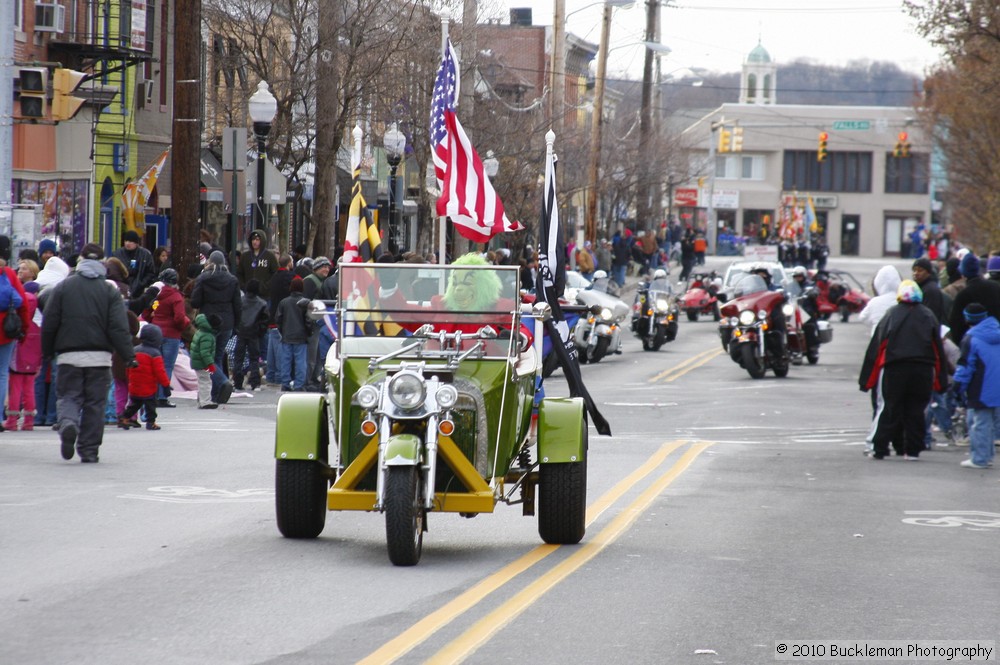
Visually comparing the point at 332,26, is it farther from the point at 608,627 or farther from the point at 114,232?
the point at 608,627

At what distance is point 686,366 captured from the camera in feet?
98.8

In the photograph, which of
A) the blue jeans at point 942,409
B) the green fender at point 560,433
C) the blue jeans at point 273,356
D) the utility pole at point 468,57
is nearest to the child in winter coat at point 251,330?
the blue jeans at point 273,356

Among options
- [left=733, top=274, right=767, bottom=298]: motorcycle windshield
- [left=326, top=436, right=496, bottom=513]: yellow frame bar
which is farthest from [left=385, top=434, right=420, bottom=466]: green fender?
[left=733, top=274, right=767, bottom=298]: motorcycle windshield

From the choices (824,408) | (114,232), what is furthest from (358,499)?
(114,232)

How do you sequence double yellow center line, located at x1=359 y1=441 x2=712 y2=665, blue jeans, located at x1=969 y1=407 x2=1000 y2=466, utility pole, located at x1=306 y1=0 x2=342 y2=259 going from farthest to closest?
1. utility pole, located at x1=306 y1=0 x2=342 y2=259
2. blue jeans, located at x1=969 y1=407 x2=1000 y2=466
3. double yellow center line, located at x1=359 y1=441 x2=712 y2=665

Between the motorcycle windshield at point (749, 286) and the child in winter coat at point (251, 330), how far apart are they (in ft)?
29.5

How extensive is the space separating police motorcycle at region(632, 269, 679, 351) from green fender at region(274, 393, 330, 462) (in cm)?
2356

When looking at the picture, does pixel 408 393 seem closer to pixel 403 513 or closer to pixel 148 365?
pixel 403 513

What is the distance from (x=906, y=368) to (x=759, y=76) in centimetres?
12932

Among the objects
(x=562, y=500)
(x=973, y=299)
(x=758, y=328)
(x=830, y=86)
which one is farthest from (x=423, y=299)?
(x=830, y=86)

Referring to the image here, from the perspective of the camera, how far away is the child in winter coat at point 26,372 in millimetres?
16891

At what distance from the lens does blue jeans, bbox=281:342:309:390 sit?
22.6 meters

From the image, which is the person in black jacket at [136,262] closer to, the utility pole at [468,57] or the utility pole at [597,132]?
the utility pole at [468,57]

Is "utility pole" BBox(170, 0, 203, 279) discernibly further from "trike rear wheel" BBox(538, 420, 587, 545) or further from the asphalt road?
"trike rear wheel" BBox(538, 420, 587, 545)
